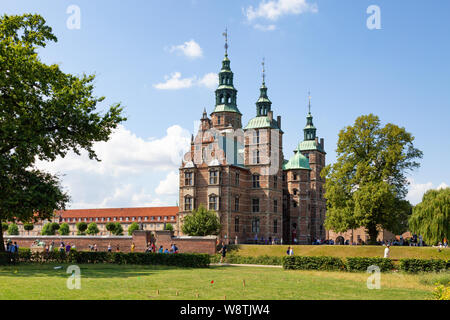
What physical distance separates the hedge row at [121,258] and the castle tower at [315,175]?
4477 centimetres

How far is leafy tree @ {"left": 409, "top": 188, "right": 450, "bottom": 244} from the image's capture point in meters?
37.5

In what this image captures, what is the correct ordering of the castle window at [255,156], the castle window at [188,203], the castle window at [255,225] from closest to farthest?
the castle window at [188,203], the castle window at [255,225], the castle window at [255,156]

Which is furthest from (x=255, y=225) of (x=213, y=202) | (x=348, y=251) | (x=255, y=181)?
(x=348, y=251)

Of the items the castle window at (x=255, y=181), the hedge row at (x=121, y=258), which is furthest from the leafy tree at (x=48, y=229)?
the hedge row at (x=121, y=258)

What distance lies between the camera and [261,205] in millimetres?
63500

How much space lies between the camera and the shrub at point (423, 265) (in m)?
26.0

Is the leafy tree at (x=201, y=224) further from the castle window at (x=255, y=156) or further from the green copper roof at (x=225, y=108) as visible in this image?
the green copper roof at (x=225, y=108)

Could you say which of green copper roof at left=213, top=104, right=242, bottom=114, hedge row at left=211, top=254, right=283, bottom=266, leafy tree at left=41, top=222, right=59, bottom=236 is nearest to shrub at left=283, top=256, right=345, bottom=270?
hedge row at left=211, top=254, right=283, bottom=266

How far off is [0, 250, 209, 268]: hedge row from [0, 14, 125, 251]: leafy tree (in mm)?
6205

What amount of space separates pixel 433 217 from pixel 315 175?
40.7m
